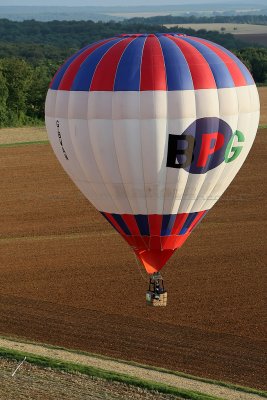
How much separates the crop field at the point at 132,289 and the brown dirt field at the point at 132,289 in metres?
0.03

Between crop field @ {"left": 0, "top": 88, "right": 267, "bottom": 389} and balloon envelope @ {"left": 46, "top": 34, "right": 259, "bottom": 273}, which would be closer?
balloon envelope @ {"left": 46, "top": 34, "right": 259, "bottom": 273}

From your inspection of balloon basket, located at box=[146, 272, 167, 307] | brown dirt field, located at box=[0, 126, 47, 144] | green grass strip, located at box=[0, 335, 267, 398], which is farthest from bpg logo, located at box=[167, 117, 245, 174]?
brown dirt field, located at box=[0, 126, 47, 144]

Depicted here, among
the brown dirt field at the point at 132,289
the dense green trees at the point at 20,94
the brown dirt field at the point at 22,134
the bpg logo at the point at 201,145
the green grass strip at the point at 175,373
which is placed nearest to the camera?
the bpg logo at the point at 201,145

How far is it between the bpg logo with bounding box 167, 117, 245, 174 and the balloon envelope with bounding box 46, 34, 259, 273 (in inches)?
0.8

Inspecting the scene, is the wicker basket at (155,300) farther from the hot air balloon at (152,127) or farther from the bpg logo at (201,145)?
the bpg logo at (201,145)

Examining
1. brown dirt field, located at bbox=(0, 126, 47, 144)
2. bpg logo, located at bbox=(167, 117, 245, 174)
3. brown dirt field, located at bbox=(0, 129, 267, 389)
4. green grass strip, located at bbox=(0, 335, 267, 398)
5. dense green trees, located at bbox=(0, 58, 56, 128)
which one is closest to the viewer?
bpg logo, located at bbox=(167, 117, 245, 174)

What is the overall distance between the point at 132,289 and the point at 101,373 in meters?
5.97

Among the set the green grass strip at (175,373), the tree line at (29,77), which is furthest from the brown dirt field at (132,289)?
the tree line at (29,77)

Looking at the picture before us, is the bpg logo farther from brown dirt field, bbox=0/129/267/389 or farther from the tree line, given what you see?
the tree line

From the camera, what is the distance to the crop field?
72.1ft

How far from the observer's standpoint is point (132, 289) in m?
25.8

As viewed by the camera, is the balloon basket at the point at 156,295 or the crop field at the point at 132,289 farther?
the crop field at the point at 132,289

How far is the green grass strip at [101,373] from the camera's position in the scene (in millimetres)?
18891

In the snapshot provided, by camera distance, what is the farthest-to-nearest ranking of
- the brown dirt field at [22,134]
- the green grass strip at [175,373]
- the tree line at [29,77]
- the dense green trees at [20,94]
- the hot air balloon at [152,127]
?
the tree line at [29,77] < the dense green trees at [20,94] < the brown dirt field at [22,134] < the green grass strip at [175,373] < the hot air balloon at [152,127]
